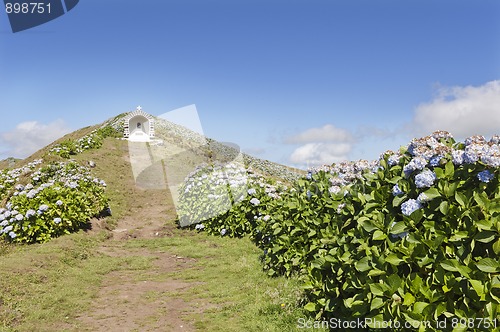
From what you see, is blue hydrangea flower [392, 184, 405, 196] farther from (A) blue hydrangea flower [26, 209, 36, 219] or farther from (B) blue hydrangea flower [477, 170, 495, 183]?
(A) blue hydrangea flower [26, 209, 36, 219]

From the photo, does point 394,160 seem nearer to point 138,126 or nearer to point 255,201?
point 255,201

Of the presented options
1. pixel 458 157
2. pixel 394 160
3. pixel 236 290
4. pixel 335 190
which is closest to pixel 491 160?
pixel 458 157

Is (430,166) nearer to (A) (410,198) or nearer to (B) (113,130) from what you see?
(A) (410,198)

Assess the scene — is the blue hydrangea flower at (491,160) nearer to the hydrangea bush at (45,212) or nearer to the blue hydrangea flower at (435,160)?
the blue hydrangea flower at (435,160)

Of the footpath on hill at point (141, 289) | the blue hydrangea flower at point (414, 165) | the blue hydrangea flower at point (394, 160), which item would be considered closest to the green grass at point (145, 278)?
the footpath on hill at point (141, 289)

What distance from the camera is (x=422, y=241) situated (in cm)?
378

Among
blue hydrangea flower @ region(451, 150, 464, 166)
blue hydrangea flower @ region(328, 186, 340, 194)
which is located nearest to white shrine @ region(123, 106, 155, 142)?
blue hydrangea flower @ region(328, 186, 340, 194)

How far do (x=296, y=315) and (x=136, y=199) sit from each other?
1669 centimetres

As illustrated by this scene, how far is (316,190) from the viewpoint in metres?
7.32

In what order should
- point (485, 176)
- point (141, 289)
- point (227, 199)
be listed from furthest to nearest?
point (227, 199) → point (141, 289) → point (485, 176)

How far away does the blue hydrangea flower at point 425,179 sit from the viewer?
3902 millimetres

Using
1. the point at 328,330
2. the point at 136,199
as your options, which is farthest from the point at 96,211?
the point at 328,330

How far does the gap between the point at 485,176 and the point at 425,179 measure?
53cm

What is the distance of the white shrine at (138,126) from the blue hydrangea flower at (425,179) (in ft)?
118
